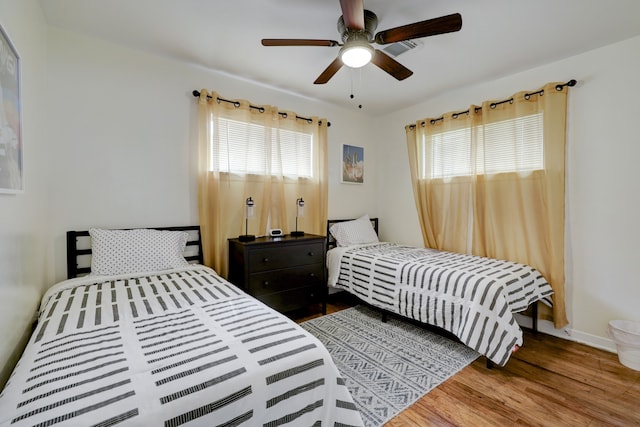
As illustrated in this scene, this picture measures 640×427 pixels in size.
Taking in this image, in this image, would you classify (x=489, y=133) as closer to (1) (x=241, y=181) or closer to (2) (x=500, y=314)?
(2) (x=500, y=314)

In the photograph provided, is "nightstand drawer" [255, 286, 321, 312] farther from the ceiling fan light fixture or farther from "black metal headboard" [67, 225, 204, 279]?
the ceiling fan light fixture

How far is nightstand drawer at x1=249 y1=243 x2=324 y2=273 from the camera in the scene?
2.57m

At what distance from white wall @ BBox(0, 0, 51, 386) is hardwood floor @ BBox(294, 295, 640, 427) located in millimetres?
1952

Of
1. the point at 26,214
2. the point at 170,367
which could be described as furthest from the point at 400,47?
the point at 26,214

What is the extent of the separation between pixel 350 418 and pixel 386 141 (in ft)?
11.7

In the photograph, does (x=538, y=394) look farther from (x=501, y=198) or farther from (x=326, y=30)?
(x=326, y=30)

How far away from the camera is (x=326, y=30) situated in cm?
208

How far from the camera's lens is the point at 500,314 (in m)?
2.04

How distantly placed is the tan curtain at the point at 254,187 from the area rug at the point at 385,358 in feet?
3.70

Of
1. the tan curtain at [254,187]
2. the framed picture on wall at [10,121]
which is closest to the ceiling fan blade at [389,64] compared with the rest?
the tan curtain at [254,187]

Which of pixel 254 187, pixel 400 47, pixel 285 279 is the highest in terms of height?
pixel 400 47

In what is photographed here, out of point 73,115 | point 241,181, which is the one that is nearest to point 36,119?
point 73,115

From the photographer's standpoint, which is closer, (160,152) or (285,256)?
(160,152)

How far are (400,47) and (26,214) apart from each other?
2.71m
